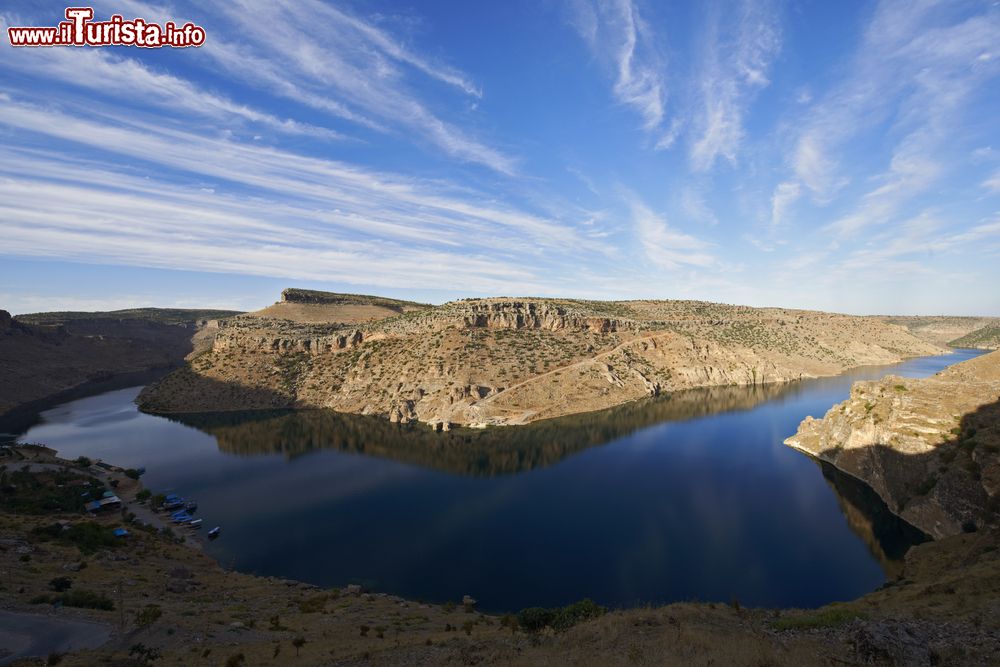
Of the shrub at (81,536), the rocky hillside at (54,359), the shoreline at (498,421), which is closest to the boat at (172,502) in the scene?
the shrub at (81,536)

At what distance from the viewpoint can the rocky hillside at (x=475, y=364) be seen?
94.6 meters

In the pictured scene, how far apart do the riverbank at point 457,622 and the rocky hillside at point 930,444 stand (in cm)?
649

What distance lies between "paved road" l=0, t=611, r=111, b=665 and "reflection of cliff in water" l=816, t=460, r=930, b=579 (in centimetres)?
4793

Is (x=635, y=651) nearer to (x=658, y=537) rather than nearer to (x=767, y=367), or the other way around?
(x=658, y=537)

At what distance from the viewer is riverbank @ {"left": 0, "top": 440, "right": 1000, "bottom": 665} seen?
1448 centimetres

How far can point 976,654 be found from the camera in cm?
1289

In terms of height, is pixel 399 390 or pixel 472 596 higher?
pixel 399 390

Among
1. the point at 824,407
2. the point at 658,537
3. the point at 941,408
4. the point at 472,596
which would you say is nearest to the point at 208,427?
the point at 472,596

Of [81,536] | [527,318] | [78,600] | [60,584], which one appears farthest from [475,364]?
[78,600]

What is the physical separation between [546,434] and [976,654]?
66.0 m

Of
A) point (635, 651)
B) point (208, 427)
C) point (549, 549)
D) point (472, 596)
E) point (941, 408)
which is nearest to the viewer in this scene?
point (635, 651)

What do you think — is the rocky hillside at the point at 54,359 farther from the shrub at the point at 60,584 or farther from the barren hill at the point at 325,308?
the shrub at the point at 60,584

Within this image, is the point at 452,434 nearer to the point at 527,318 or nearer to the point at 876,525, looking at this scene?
the point at 527,318

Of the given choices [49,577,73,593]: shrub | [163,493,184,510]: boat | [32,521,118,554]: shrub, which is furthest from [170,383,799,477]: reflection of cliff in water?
[49,577,73,593]: shrub
